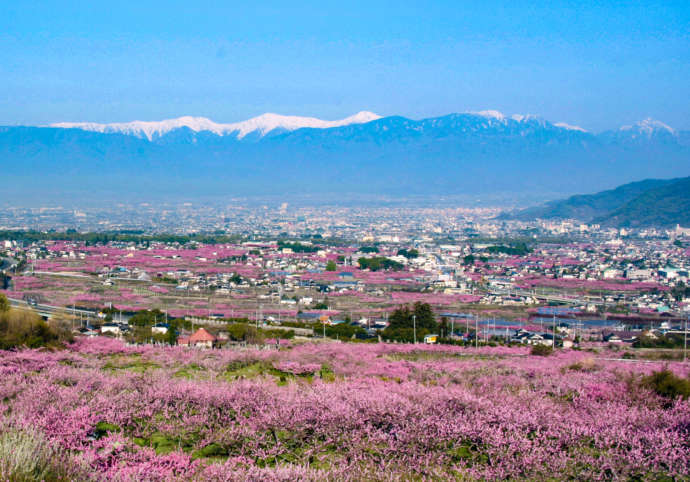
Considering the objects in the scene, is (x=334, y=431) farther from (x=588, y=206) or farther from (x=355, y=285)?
(x=588, y=206)

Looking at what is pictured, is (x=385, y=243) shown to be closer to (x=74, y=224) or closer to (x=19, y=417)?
(x=74, y=224)

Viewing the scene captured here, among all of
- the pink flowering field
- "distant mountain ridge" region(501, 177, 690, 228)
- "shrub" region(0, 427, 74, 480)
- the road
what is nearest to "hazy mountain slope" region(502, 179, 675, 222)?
"distant mountain ridge" region(501, 177, 690, 228)

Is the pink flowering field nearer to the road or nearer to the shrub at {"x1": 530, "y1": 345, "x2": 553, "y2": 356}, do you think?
the shrub at {"x1": 530, "y1": 345, "x2": 553, "y2": 356}

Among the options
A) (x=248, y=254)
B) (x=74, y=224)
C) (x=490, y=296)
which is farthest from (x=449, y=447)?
(x=74, y=224)

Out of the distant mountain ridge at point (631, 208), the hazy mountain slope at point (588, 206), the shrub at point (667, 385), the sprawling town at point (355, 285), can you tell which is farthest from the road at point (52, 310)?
the hazy mountain slope at point (588, 206)

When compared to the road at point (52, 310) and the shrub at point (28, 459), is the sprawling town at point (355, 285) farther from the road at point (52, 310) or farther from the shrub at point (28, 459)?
the shrub at point (28, 459)

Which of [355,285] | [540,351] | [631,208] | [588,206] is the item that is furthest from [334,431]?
[588,206]
